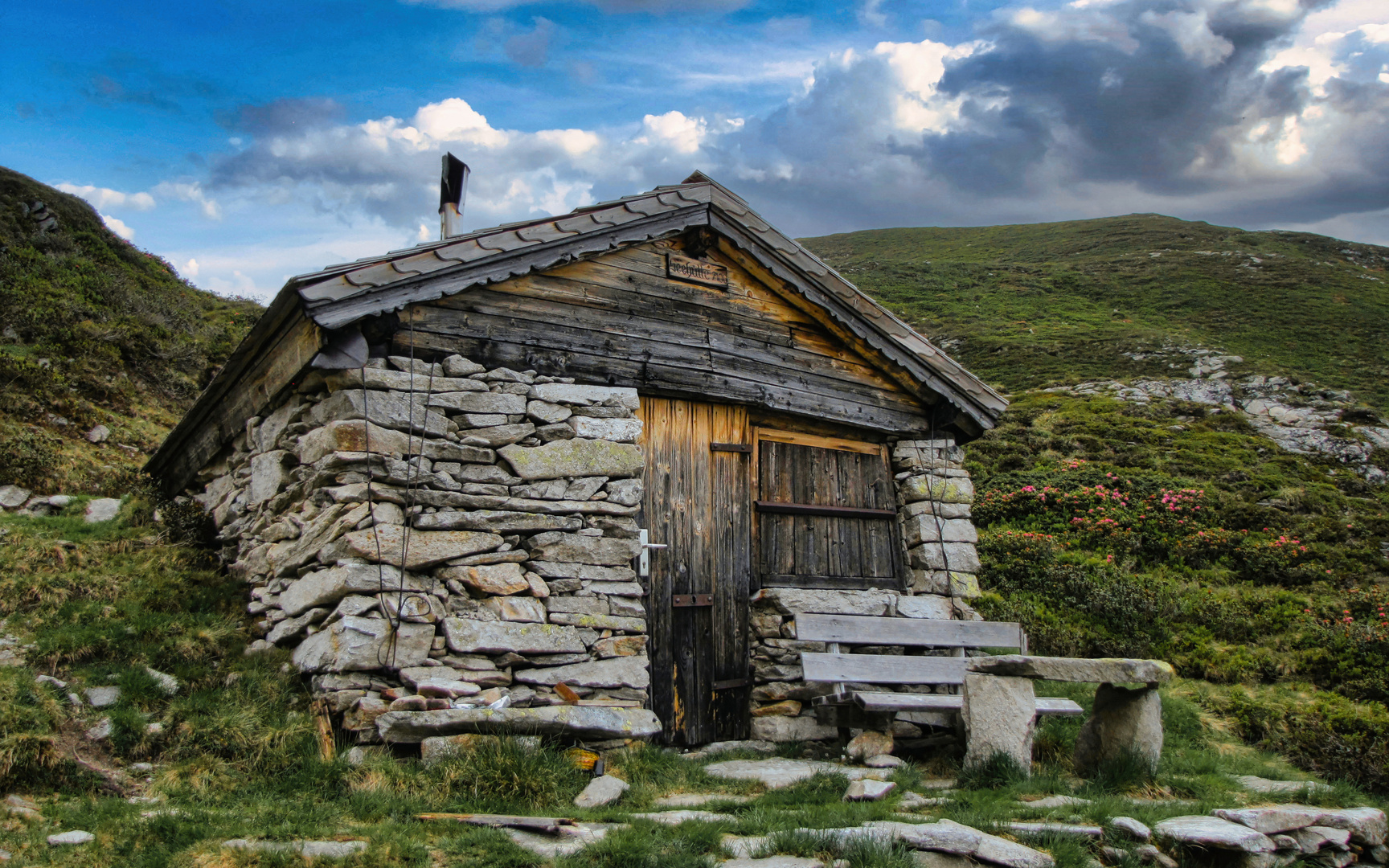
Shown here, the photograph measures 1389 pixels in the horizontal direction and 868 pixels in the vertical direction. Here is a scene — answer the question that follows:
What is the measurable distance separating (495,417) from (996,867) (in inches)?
164

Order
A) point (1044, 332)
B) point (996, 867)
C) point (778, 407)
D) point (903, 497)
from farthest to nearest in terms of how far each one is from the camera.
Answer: point (1044, 332), point (903, 497), point (778, 407), point (996, 867)

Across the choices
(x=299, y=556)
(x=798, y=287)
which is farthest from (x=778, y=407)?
(x=299, y=556)

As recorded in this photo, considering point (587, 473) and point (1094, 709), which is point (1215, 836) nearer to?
point (1094, 709)

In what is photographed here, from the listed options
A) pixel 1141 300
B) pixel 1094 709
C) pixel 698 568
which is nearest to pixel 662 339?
pixel 698 568

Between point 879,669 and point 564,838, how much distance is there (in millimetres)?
3330

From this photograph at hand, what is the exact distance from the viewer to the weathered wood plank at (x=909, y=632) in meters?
6.77

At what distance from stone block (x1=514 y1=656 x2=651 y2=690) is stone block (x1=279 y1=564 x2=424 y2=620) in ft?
3.15

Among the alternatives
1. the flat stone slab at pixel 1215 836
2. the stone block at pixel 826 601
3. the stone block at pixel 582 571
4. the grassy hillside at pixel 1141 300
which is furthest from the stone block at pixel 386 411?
the grassy hillside at pixel 1141 300

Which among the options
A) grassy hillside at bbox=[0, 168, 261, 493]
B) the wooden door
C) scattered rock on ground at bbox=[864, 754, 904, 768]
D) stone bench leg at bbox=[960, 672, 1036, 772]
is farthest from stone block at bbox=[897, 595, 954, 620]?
grassy hillside at bbox=[0, 168, 261, 493]

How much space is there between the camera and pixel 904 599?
7.67 meters

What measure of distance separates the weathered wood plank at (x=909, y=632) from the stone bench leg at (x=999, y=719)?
1.49 m

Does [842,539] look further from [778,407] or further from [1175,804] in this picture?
[1175,804]

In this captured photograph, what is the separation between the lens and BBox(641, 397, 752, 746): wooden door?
22.1ft

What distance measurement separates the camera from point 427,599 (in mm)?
5465
